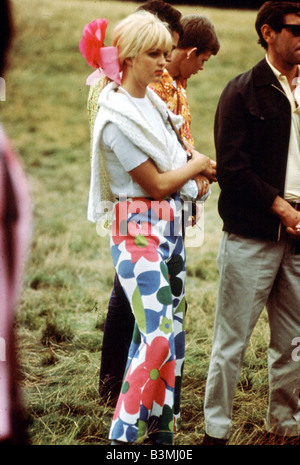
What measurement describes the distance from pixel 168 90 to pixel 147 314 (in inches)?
47.8

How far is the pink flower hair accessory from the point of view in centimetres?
248

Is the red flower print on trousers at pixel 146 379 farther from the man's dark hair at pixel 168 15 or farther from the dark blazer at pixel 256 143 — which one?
the man's dark hair at pixel 168 15

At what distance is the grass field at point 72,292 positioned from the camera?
3.25 m

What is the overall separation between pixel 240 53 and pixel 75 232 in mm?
10453

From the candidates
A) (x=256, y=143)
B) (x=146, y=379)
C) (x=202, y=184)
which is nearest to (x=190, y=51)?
(x=256, y=143)

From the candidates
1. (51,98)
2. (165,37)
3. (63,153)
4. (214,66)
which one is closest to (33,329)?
(165,37)

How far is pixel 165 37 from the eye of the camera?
7.95 ft

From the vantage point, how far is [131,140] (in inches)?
94.7

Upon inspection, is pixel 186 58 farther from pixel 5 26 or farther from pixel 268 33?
pixel 5 26

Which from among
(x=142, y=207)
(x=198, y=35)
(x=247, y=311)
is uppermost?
(x=198, y=35)

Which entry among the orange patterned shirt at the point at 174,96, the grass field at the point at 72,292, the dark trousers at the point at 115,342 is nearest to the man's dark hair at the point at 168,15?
the orange patterned shirt at the point at 174,96

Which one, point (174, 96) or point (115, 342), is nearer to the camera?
point (174, 96)

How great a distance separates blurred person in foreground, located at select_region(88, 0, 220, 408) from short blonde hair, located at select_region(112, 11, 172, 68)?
21.2 inches

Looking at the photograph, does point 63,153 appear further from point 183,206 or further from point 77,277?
point 183,206
